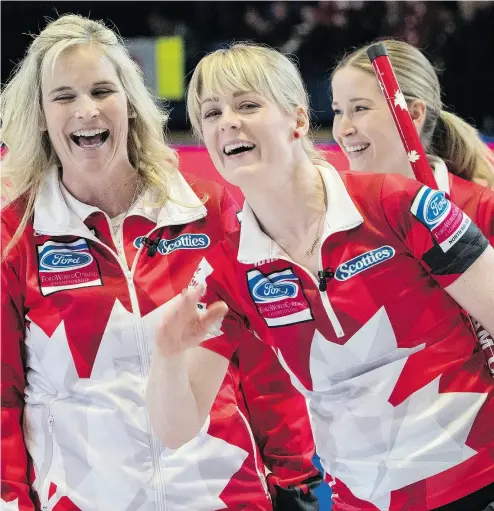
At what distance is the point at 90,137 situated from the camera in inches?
74.0

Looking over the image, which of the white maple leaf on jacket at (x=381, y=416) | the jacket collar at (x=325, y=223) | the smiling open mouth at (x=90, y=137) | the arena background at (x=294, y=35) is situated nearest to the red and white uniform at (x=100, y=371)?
the smiling open mouth at (x=90, y=137)

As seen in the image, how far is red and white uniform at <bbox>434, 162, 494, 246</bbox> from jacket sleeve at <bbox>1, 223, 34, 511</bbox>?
0.98m

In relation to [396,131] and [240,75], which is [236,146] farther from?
[396,131]

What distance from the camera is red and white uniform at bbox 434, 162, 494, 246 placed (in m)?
1.95

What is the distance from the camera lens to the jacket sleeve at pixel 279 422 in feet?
6.46

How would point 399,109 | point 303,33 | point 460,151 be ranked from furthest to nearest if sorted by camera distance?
point 303,33, point 460,151, point 399,109

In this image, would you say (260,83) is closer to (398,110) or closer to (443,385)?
(398,110)

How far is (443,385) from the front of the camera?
1574 mm

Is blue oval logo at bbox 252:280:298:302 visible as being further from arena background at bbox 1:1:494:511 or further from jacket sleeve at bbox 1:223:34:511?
arena background at bbox 1:1:494:511

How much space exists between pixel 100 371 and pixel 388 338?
0.64 m

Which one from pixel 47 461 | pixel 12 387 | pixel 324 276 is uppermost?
pixel 324 276

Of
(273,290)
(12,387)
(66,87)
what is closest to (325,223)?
(273,290)

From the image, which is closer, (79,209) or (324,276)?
(324,276)

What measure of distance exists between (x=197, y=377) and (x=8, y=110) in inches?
31.4
